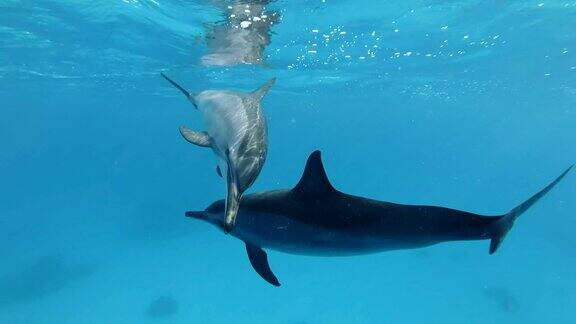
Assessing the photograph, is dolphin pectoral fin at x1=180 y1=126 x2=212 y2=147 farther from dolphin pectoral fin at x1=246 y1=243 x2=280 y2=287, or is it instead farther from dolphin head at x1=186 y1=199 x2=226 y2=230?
dolphin pectoral fin at x1=246 y1=243 x2=280 y2=287

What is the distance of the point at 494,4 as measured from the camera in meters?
A: 16.1

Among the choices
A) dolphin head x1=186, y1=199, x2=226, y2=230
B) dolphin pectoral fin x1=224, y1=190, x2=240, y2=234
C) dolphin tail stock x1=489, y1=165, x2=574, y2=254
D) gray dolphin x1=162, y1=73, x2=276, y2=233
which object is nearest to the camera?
dolphin pectoral fin x1=224, y1=190, x2=240, y2=234

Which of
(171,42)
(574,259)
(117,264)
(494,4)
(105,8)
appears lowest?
(117,264)

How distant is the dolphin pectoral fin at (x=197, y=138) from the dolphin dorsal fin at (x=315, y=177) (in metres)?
1.52

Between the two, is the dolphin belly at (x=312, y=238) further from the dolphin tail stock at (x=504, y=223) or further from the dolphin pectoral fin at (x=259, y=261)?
the dolphin tail stock at (x=504, y=223)

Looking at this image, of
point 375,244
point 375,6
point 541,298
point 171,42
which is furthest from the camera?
point 541,298

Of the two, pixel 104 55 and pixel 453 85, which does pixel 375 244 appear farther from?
pixel 453 85

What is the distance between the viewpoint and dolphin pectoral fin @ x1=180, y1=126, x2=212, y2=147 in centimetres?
523

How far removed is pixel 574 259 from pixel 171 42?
40.2 meters

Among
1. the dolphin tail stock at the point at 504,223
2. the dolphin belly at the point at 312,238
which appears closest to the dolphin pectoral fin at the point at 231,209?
the dolphin belly at the point at 312,238

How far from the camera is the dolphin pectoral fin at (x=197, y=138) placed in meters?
5.23

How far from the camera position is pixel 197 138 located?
5367 millimetres

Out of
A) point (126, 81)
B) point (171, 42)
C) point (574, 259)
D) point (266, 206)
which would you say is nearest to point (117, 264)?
point (126, 81)

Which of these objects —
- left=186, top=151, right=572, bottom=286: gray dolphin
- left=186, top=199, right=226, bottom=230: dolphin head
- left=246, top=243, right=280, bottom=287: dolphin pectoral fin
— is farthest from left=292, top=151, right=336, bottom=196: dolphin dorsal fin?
left=246, top=243, right=280, bottom=287: dolphin pectoral fin
